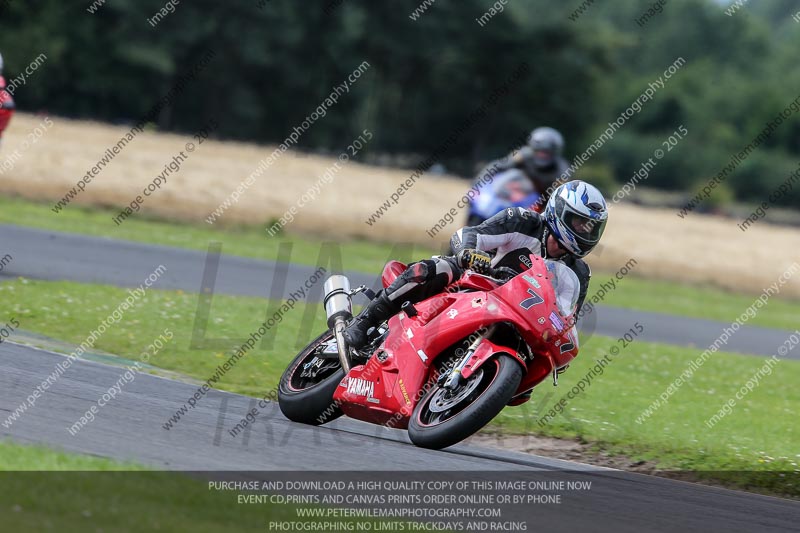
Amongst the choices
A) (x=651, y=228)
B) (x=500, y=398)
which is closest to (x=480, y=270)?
(x=500, y=398)

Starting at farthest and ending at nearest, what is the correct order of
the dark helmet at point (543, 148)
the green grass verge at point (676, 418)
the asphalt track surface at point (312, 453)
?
→ 1. the dark helmet at point (543, 148)
2. the green grass verge at point (676, 418)
3. the asphalt track surface at point (312, 453)

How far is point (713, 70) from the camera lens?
103 meters

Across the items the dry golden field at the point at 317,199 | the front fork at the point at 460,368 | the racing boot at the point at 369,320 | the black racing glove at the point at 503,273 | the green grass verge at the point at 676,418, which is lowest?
the dry golden field at the point at 317,199

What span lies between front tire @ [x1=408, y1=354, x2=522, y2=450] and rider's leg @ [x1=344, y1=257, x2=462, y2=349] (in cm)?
74

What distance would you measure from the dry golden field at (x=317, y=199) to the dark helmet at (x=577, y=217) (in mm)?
19249

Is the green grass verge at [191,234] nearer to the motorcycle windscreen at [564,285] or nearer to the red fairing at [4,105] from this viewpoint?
the red fairing at [4,105]

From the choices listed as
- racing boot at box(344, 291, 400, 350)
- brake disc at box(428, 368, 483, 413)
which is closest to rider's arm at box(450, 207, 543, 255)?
racing boot at box(344, 291, 400, 350)

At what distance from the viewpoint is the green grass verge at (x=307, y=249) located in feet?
70.1

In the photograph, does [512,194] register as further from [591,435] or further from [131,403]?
[131,403]

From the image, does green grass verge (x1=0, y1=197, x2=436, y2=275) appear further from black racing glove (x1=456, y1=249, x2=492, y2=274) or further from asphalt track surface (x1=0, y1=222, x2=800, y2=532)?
black racing glove (x1=456, y1=249, x2=492, y2=274)

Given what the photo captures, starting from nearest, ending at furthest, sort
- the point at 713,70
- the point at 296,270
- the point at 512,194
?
the point at 512,194 < the point at 296,270 < the point at 713,70

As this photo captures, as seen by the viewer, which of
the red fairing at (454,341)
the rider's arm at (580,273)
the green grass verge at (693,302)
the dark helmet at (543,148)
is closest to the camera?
the red fairing at (454,341)

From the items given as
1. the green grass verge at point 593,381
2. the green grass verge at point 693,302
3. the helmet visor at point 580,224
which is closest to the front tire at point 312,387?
the green grass verge at point 593,381

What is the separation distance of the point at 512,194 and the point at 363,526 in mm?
9217
